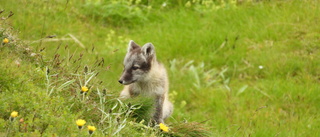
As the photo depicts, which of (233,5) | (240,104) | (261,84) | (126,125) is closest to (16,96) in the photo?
(126,125)

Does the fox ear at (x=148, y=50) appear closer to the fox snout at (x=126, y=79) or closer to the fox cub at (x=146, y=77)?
the fox cub at (x=146, y=77)

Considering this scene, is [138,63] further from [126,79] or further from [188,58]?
[188,58]

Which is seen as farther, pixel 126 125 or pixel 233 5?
pixel 233 5

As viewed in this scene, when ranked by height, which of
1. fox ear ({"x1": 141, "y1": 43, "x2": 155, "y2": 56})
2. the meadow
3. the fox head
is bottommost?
the meadow

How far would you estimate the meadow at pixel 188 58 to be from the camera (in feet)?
18.6

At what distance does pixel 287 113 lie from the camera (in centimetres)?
859

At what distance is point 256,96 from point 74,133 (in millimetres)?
5274

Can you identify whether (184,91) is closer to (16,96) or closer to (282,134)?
(282,134)

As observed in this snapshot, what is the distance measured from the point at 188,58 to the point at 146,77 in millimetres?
3838

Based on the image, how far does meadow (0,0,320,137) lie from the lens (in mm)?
5676

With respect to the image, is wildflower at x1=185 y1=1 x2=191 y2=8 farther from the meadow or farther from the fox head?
the fox head

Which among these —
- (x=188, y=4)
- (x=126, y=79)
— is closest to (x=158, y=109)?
(x=126, y=79)

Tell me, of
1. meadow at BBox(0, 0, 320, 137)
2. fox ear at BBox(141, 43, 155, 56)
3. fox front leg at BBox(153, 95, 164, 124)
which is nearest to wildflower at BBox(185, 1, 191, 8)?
meadow at BBox(0, 0, 320, 137)

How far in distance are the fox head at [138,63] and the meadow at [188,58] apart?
0.24 m
